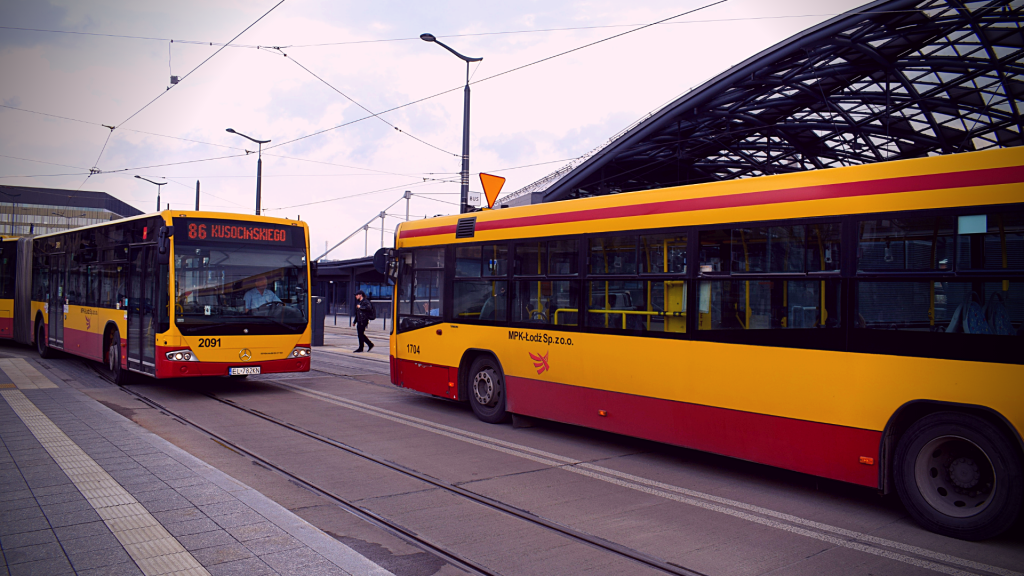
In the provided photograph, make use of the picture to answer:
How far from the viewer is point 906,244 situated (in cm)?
562

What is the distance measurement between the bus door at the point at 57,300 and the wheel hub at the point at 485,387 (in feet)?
37.4

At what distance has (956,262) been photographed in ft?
17.5

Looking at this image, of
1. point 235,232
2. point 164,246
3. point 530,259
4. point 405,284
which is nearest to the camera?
point 530,259

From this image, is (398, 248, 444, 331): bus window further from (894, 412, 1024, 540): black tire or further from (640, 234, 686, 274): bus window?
(894, 412, 1024, 540): black tire

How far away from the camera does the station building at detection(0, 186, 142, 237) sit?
280 feet

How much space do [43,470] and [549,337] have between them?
17.7ft

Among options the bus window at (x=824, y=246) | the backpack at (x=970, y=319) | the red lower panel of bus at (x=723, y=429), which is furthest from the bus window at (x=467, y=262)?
the backpack at (x=970, y=319)

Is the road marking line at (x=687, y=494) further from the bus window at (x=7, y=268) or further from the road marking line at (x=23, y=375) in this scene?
the bus window at (x=7, y=268)

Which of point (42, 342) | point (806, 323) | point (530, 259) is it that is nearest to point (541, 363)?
point (530, 259)

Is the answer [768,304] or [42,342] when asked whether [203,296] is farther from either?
[42,342]

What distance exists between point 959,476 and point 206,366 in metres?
10.4

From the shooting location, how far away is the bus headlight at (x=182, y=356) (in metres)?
11.0

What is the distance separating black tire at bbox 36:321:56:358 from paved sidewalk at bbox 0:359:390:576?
1179 cm

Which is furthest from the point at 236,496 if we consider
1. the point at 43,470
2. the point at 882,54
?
the point at 882,54
